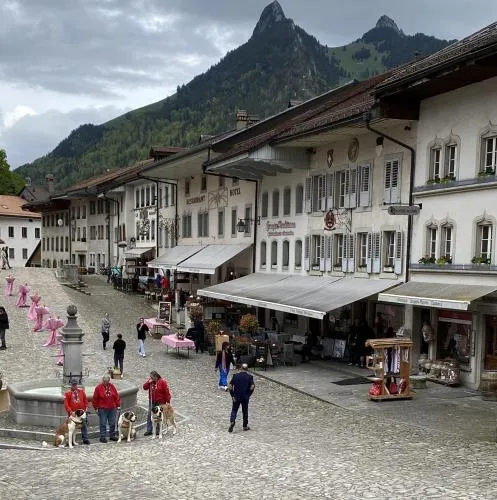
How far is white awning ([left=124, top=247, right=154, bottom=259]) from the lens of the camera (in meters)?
54.9

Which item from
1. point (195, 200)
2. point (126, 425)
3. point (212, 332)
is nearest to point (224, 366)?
point (126, 425)

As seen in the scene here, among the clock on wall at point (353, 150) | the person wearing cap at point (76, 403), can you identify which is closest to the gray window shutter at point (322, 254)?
the clock on wall at point (353, 150)

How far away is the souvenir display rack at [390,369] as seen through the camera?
20.2 meters

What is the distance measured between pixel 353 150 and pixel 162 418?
1532 centimetres

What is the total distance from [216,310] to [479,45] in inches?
799

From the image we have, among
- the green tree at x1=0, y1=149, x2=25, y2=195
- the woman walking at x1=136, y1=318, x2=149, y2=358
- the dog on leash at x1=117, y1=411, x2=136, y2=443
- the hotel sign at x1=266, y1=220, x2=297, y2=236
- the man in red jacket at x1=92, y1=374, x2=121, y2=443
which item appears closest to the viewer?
the man in red jacket at x1=92, y1=374, x2=121, y2=443

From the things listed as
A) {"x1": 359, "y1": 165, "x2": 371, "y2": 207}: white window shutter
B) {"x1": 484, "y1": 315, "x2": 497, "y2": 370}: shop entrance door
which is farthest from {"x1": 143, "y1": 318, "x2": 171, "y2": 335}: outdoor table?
{"x1": 484, "y1": 315, "x2": 497, "y2": 370}: shop entrance door

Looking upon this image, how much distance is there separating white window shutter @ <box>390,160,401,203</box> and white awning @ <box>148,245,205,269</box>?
64.9ft

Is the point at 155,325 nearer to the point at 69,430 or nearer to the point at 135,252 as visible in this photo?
the point at 69,430

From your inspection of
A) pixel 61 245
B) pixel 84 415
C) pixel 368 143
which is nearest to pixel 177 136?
pixel 61 245

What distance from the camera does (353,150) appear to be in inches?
1107

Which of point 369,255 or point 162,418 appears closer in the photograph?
point 162,418

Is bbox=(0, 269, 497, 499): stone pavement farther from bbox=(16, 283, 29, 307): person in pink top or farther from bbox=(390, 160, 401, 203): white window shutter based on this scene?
bbox=(16, 283, 29, 307): person in pink top

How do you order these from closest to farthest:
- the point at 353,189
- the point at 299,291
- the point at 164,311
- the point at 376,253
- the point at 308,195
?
the point at 376,253 < the point at 353,189 < the point at 299,291 < the point at 308,195 < the point at 164,311
